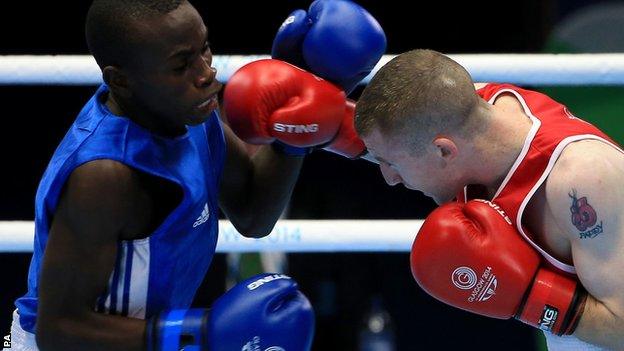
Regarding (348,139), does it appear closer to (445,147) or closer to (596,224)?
(445,147)

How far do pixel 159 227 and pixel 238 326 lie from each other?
0.22 m

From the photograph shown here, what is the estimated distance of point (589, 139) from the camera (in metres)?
1.82

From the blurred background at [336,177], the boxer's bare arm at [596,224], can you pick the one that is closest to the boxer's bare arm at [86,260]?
the boxer's bare arm at [596,224]

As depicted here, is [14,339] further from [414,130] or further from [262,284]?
[414,130]

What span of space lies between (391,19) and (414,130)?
202cm

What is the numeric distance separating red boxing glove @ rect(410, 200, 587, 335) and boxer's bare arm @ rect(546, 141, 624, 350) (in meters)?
0.04

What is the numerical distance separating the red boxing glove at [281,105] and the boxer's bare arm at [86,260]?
31cm

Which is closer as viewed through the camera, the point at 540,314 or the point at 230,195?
the point at 540,314

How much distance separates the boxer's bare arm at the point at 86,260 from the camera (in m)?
1.77

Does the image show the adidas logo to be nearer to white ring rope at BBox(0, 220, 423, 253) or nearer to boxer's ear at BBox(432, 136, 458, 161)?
boxer's ear at BBox(432, 136, 458, 161)

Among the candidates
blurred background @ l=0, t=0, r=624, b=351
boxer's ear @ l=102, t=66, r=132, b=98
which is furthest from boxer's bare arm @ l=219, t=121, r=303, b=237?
blurred background @ l=0, t=0, r=624, b=351

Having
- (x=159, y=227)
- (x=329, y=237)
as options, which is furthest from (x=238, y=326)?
(x=329, y=237)

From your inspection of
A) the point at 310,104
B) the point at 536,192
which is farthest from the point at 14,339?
the point at 536,192

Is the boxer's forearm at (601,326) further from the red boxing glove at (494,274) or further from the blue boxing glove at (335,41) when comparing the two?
the blue boxing glove at (335,41)
